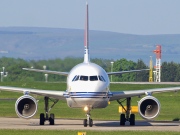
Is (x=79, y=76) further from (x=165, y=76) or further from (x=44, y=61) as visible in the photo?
(x=165, y=76)

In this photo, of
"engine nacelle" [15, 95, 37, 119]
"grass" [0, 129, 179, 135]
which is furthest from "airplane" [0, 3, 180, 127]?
Result: "grass" [0, 129, 179, 135]

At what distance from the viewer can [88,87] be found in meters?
34.1

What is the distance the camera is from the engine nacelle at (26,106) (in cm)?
3633

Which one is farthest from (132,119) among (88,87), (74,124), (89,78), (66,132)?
(66,132)

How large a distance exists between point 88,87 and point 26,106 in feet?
12.7

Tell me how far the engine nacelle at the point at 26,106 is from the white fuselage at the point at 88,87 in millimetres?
1774

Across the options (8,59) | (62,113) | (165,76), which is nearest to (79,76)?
(62,113)

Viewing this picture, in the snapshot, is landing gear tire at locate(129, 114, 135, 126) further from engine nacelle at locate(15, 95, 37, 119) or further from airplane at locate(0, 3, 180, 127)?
engine nacelle at locate(15, 95, 37, 119)

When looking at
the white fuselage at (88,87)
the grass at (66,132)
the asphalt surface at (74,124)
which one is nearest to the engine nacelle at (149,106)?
the asphalt surface at (74,124)

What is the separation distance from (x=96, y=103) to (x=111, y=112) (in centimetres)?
1559

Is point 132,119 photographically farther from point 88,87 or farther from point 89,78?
point 88,87

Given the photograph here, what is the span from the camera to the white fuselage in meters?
34.1

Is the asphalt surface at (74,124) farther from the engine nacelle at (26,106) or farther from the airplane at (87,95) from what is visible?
the engine nacelle at (26,106)

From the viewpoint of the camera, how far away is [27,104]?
36562 millimetres
